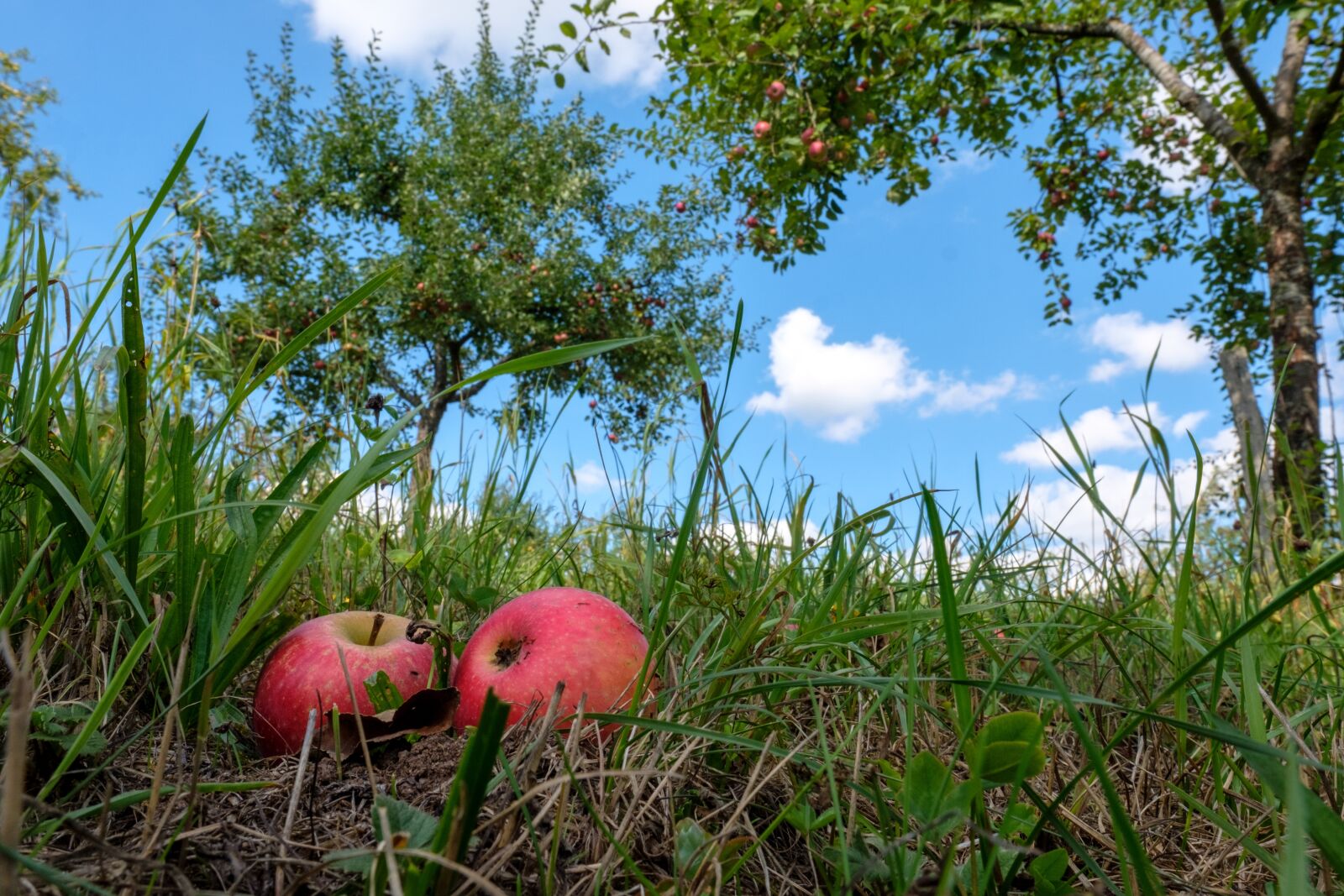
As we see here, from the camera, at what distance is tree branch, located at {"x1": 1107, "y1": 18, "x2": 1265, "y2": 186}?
6773mm

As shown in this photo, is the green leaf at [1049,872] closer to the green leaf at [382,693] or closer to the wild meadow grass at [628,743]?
the wild meadow grass at [628,743]

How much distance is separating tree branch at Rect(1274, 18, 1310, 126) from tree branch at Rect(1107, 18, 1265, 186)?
14.9 inches

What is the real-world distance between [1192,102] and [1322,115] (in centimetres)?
92

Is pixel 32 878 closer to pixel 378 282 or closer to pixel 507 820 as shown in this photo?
pixel 507 820

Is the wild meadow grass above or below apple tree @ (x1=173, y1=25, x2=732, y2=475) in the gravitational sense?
below

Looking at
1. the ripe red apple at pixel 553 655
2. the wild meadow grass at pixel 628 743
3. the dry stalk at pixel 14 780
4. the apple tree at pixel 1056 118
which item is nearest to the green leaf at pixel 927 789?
the wild meadow grass at pixel 628 743

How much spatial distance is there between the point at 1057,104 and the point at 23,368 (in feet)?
31.3

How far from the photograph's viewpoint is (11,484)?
4.28 feet

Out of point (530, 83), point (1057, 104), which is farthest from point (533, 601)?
point (530, 83)

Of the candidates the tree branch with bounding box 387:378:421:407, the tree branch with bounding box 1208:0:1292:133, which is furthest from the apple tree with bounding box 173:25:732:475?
the tree branch with bounding box 1208:0:1292:133

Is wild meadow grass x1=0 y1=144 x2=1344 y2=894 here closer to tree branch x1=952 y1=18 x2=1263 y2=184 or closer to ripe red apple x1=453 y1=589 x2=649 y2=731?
ripe red apple x1=453 y1=589 x2=649 y2=731

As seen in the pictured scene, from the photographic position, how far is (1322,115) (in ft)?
20.7

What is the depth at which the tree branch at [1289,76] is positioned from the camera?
6.76m

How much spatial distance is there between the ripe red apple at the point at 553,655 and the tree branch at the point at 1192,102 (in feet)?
25.0
